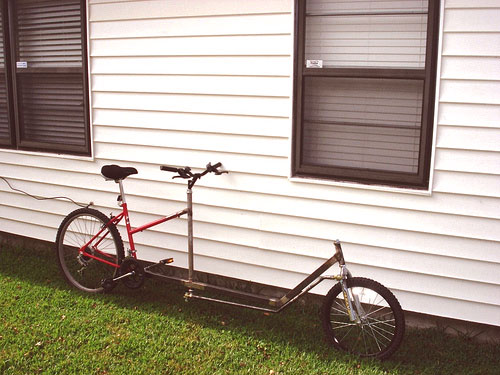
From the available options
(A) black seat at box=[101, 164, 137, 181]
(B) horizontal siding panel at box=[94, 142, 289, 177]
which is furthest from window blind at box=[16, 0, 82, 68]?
(A) black seat at box=[101, 164, 137, 181]

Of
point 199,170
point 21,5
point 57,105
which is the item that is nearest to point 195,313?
point 199,170

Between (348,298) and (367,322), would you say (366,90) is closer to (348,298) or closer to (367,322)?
(348,298)

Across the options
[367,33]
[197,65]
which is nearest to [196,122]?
[197,65]

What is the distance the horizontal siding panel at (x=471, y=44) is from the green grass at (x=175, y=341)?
1901mm

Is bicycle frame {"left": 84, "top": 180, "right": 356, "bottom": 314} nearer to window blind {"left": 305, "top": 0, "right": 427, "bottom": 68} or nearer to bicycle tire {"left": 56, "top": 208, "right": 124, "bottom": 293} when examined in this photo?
bicycle tire {"left": 56, "top": 208, "right": 124, "bottom": 293}

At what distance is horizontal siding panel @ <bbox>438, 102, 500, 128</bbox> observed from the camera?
3.68m

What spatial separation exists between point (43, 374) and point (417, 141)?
281 cm

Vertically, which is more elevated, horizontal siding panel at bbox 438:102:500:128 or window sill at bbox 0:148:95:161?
horizontal siding panel at bbox 438:102:500:128

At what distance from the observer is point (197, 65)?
4602mm

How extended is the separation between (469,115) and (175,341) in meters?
2.44

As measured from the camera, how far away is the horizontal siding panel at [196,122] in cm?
436

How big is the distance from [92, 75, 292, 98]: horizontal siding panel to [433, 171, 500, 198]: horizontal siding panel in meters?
1.21

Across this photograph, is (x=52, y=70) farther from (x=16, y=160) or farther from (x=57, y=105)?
(x=16, y=160)

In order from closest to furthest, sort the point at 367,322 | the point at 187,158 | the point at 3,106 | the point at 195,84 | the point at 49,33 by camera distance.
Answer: the point at 367,322 → the point at 195,84 → the point at 187,158 → the point at 49,33 → the point at 3,106
